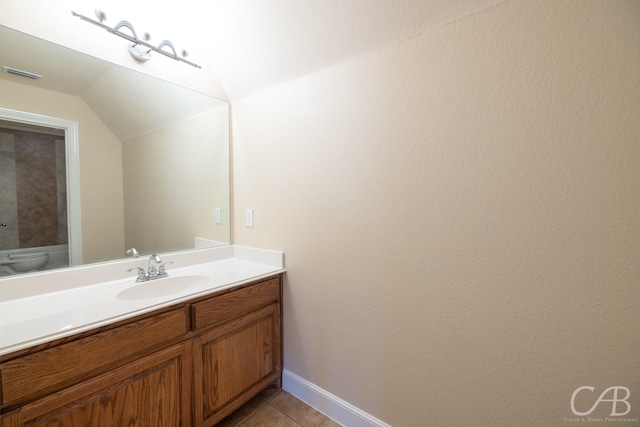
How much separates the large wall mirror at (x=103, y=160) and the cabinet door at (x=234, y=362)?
2.29 feet

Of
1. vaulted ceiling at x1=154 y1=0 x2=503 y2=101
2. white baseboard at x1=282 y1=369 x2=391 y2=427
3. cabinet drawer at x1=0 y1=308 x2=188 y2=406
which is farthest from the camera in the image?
white baseboard at x1=282 y1=369 x2=391 y2=427

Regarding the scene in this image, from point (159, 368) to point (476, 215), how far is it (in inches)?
56.2

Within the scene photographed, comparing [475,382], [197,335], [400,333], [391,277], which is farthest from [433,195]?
[197,335]

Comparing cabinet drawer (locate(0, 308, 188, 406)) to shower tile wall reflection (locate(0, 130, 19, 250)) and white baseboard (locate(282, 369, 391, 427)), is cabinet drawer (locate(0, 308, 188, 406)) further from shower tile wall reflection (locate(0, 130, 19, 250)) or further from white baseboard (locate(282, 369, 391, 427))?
white baseboard (locate(282, 369, 391, 427))

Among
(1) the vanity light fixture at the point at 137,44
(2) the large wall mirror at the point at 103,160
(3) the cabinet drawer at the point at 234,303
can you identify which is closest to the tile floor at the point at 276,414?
(3) the cabinet drawer at the point at 234,303

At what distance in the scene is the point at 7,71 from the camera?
41.9 inches

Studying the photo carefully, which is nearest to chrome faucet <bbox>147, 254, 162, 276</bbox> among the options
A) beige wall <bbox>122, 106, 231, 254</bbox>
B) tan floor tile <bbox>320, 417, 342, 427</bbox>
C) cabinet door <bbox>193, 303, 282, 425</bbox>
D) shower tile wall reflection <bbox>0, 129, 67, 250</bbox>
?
beige wall <bbox>122, 106, 231, 254</bbox>

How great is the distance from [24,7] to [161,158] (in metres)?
0.79

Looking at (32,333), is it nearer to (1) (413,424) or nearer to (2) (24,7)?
(2) (24,7)

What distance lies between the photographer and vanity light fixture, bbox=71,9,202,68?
123 centimetres

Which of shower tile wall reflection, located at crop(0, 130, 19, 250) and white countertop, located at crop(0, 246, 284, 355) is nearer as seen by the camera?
white countertop, located at crop(0, 246, 284, 355)

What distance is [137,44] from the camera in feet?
4.52

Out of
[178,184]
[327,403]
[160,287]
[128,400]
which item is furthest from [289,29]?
[327,403]

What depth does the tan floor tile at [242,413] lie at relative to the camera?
1376mm
